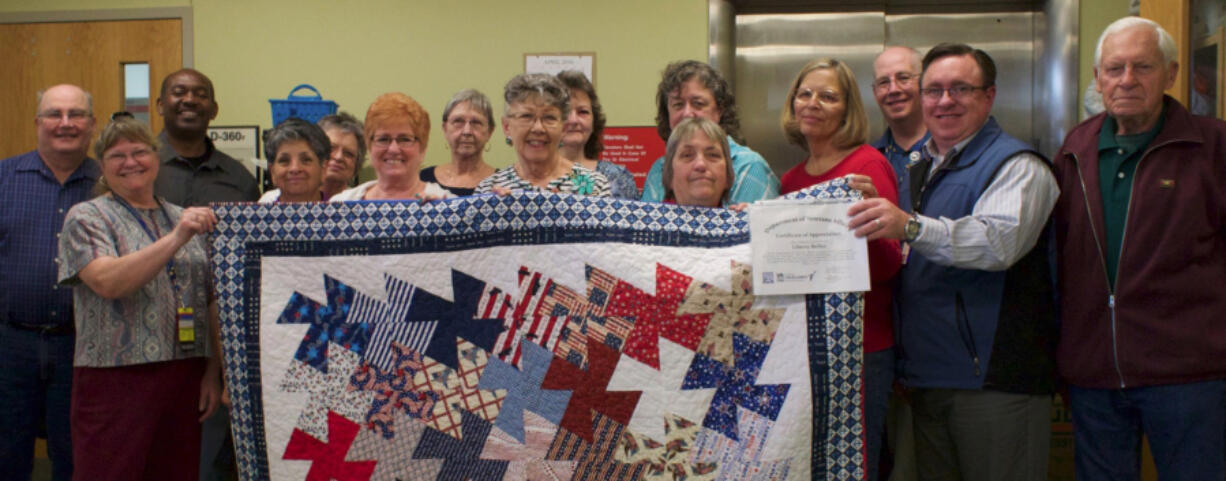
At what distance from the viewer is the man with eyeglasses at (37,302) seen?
278cm

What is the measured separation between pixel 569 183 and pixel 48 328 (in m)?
1.82

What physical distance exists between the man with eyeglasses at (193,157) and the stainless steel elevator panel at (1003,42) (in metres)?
3.42

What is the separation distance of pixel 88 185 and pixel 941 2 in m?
4.02

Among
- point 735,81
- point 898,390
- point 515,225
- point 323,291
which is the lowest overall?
point 898,390

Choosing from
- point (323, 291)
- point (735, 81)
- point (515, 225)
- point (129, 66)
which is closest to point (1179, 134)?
point (515, 225)

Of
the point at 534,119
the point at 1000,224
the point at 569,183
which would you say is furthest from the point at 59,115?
the point at 1000,224

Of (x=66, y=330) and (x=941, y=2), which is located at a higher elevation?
(x=941, y=2)

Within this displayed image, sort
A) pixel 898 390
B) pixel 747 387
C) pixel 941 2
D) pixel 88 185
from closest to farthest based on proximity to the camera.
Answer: pixel 747 387, pixel 898 390, pixel 88 185, pixel 941 2

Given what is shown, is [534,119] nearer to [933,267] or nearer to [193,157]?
[933,267]

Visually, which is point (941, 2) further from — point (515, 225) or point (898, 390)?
point (515, 225)

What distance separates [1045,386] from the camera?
7.36ft

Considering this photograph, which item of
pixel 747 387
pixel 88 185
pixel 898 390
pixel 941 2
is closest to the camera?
pixel 747 387

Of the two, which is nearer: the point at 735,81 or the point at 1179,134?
the point at 1179,134

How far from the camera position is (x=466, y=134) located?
3.18 m
